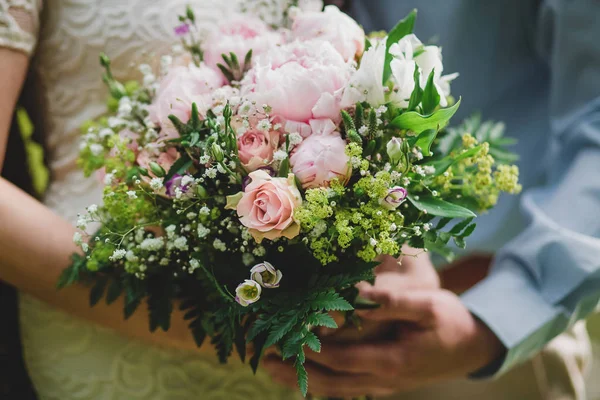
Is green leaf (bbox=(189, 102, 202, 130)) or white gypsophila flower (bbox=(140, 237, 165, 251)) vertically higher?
green leaf (bbox=(189, 102, 202, 130))

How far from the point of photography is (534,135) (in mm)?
1313

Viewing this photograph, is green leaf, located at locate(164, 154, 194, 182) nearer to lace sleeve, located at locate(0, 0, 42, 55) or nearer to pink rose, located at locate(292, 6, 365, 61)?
pink rose, located at locate(292, 6, 365, 61)

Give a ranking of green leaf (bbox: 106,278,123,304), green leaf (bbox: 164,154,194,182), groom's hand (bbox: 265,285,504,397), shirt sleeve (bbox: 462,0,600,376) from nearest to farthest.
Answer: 1. green leaf (bbox: 164,154,194,182)
2. green leaf (bbox: 106,278,123,304)
3. groom's hand (bbox: 265,285,504,397)
4. shirt sleeve (bbox: 462,0,600,376)

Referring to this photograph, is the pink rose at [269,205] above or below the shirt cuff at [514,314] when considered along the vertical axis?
above

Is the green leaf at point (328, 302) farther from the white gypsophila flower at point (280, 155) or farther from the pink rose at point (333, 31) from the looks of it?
Result: the pink rose at point (333, 31)

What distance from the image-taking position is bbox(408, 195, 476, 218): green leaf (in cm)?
59

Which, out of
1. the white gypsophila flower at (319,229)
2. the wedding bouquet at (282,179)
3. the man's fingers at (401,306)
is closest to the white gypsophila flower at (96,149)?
the wedding bouquet at (282,179)

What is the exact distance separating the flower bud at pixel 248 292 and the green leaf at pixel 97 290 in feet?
1.02

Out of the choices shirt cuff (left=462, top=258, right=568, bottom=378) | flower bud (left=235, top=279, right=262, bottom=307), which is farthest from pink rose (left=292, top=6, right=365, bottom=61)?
shirt cuff (left=462, top=258, right=568, bottom=378)

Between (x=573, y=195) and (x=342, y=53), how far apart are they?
26.2 inches

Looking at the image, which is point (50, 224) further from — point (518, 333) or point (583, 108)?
point (583, 108)

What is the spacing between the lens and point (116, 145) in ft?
2.24

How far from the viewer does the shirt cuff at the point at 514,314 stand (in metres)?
0.96

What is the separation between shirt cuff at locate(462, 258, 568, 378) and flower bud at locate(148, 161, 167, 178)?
684 millimetres
